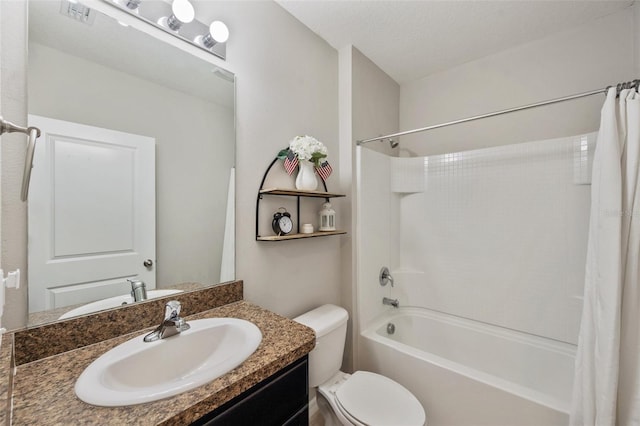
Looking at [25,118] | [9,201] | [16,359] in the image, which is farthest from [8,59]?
[16,359]

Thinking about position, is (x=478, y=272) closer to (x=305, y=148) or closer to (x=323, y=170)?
(x=323, y=170)

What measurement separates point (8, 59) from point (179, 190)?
2.00ft

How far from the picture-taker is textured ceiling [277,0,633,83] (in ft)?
5.16

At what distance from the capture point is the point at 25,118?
0.83 metres

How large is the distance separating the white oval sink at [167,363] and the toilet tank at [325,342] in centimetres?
54

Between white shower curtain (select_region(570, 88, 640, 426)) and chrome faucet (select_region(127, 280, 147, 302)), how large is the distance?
189 centimetres

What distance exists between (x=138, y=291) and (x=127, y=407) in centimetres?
53

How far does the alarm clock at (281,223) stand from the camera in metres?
1.49

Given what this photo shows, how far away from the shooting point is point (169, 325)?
96cm

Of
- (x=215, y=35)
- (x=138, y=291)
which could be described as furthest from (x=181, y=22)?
(x=138, y=291)

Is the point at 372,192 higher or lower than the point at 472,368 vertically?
higher

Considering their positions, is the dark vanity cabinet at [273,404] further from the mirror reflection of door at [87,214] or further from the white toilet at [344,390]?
the mirror reflection of door at [87,214]

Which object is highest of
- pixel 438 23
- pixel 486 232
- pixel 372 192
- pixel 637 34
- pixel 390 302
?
pixel 438 23

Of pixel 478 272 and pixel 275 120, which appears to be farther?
pixel 478 272
